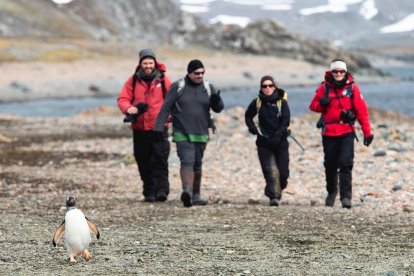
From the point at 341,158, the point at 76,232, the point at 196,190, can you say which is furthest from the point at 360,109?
the point at 76,232

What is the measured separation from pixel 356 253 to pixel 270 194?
155 inches

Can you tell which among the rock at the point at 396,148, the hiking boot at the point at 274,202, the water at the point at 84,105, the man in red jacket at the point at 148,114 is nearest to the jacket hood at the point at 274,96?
the hiking boot at the point at 274,202

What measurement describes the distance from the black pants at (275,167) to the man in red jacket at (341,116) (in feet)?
2.17

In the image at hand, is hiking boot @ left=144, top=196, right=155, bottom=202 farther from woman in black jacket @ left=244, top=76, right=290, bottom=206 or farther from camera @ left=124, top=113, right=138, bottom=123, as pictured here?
woman in black jacket @ left=244, top=76, right=290, bottom=206

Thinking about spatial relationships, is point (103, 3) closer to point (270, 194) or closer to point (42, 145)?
point (42, 145)

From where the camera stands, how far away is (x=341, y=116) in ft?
40.8

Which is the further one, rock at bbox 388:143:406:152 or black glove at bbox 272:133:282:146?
rock at bbox 388:143:406:152

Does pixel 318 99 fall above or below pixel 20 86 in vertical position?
above

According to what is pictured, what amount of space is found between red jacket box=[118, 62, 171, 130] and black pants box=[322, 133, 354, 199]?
2.63 m

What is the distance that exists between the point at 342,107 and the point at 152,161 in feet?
10.5

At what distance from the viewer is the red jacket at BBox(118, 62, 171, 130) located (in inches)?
527

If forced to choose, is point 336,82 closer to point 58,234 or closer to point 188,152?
point 188,152

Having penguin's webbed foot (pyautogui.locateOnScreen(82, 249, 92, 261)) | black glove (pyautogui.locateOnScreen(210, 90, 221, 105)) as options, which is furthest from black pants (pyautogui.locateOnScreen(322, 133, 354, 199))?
penguin's webbed foot (pyautogui.locateOnScreen(82, 249, 92, 261))

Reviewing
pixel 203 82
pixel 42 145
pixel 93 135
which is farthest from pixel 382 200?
pixel 93 135
